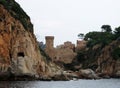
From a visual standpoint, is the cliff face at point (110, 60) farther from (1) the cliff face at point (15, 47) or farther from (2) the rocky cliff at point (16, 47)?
(1) the cliff face at point (15, 47)

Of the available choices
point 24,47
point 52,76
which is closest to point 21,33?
point 24,47

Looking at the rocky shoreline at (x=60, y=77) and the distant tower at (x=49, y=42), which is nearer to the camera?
the rocky shoreline at (x=60, y=77)

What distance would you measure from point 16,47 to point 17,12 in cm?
1276

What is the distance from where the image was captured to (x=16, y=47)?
83.0 m

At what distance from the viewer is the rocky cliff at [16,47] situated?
261ft

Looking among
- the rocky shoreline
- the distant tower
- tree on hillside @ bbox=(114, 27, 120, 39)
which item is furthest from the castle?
the rocky shoreline

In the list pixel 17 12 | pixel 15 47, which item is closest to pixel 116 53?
pixel 17 12

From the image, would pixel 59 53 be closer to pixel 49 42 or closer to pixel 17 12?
pixel 49 42

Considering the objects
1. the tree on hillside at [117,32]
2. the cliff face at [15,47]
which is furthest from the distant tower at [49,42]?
the cliff face at [15,47]

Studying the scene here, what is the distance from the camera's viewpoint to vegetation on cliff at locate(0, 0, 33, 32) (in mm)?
87300

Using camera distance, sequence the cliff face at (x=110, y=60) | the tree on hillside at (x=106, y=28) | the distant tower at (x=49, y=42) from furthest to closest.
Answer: the tree on hillside at (x=106, y=28), the distant tower at (x=49, y=42), the cliff face at (x=110, y=60)

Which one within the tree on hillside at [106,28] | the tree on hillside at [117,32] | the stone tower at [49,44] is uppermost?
the tree on hillside at [106,28]

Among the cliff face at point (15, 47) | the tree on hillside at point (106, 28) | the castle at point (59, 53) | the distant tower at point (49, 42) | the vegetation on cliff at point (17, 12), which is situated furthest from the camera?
the tree on hillside at point (106, 28)

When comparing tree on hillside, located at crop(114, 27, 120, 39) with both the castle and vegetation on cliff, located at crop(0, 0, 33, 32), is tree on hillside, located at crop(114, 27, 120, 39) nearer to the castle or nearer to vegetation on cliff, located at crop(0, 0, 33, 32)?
the castle
